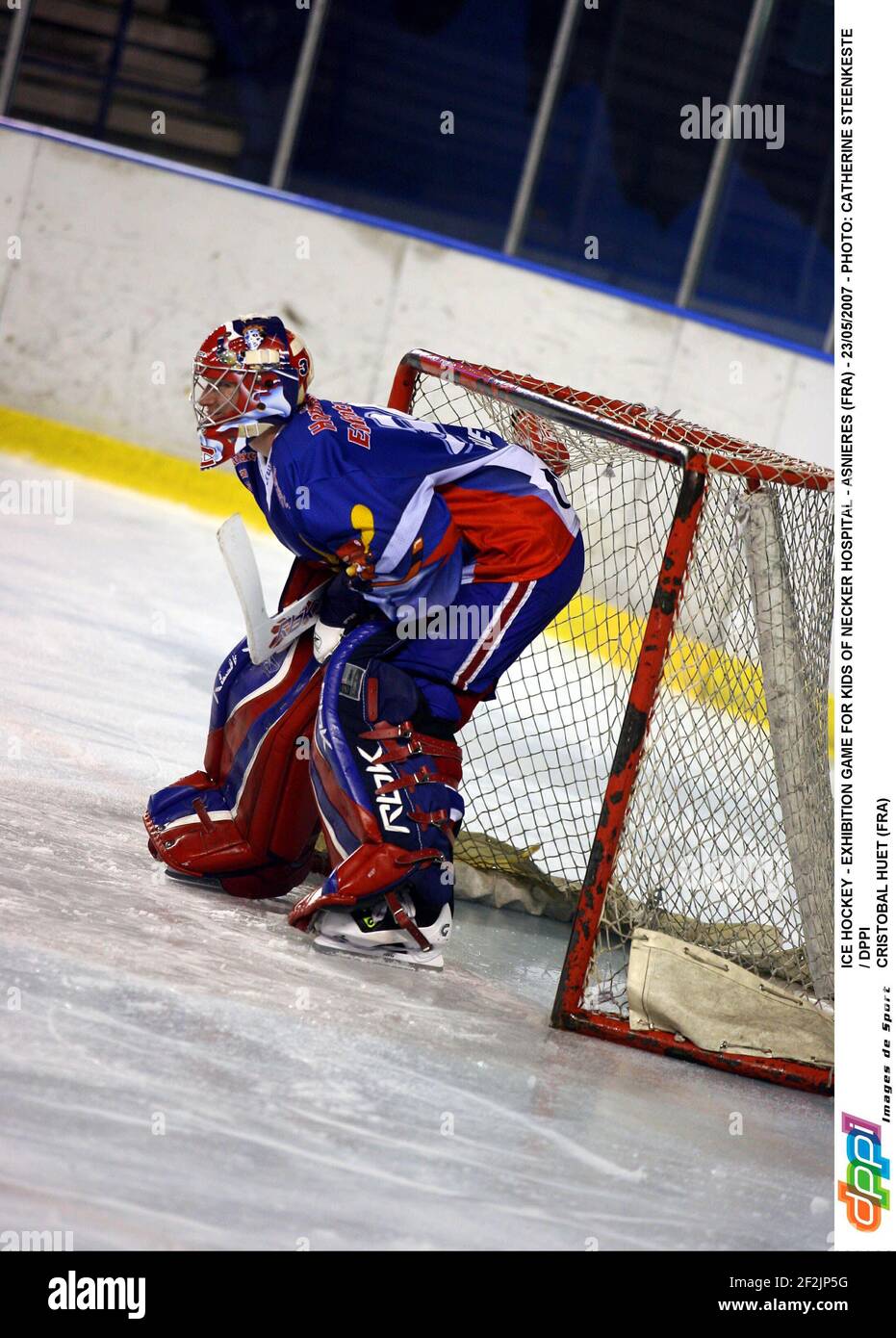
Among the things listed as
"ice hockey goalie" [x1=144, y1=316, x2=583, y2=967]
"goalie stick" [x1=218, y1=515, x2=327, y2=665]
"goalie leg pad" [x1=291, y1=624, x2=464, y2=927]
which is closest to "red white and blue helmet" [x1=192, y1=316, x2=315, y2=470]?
"ice hockey goalie" [x1=144, y1=316, x2=583, y2=967]

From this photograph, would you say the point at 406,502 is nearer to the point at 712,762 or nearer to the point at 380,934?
the point at 380,934

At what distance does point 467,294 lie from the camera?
7.41 m

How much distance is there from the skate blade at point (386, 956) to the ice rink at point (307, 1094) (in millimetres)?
34

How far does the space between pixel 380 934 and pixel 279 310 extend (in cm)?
519

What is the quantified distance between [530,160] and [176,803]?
18.5ft

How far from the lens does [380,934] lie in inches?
107

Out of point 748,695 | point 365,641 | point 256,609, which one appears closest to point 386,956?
point 365,641

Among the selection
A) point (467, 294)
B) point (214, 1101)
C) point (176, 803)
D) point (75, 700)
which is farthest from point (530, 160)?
point (214, 1101)

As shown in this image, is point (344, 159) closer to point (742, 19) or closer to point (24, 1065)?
point (742, 19)

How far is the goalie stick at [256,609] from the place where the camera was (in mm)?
2875

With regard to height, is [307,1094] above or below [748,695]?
below

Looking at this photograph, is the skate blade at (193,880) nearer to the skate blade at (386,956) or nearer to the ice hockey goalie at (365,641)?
the ice hockey goalie at (365,641)
